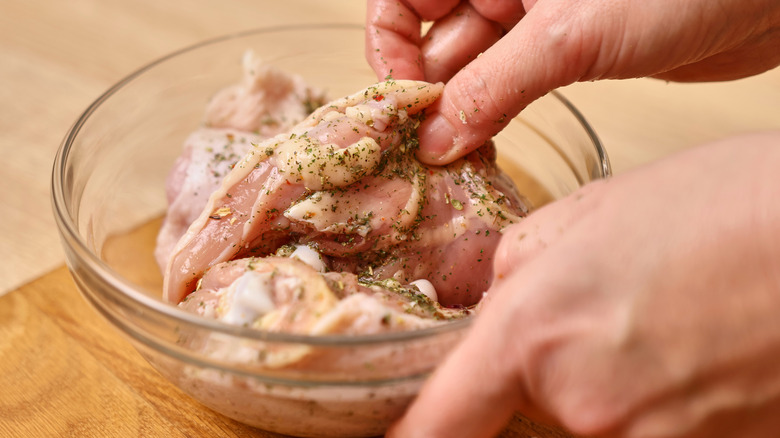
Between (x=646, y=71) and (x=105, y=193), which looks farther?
(x=105, y=193)

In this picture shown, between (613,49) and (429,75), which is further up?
(613,49)

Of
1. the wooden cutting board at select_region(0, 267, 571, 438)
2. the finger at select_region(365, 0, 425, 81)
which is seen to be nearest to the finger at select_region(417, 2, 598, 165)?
the finger at select_region(365, 0, 425, 81)

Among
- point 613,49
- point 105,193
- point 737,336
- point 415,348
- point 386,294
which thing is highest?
point 613,49

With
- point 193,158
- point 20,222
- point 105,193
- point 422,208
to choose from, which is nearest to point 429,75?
point 422,208

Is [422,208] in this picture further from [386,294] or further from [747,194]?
[747,194]

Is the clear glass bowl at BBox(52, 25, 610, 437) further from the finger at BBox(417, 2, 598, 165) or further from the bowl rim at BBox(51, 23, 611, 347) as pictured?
Result: the finger at BBox(417, 2, 598, 165)

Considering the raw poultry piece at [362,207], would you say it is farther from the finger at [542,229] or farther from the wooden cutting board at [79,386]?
the finger at [542,229]

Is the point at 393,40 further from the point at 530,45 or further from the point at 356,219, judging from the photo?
the point at 356,219
